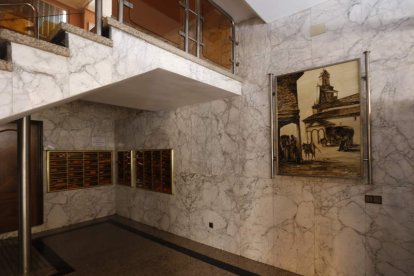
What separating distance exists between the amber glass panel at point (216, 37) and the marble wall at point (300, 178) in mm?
237

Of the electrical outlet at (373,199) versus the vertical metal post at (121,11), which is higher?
the vertical metal post at (121,11)

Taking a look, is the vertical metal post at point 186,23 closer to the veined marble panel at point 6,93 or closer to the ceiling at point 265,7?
the ceiling at point 265,7

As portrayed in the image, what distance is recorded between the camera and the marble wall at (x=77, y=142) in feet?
16.2

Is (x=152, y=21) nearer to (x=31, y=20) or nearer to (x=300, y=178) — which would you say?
(x=31, y=20)

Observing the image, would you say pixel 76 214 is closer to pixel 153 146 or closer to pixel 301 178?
pixel 153 146

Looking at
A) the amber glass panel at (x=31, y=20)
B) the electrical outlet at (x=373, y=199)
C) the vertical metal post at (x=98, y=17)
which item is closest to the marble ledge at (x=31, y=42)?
the amber glass panel at (x=31, y=20)


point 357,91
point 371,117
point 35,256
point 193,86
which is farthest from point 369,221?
point 35,256

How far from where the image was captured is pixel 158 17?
127 inches

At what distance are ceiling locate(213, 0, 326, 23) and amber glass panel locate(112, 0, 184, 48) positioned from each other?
64 centimetres

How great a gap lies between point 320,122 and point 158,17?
243 cm

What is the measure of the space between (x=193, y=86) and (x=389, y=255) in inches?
112

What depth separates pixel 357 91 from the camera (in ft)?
8.71

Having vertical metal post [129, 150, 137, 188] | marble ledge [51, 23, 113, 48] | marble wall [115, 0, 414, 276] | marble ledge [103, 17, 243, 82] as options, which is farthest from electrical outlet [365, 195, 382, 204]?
vertical metal post [129, 150, 137, 188]

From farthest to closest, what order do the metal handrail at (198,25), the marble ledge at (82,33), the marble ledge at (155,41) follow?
the metal handrail at (198,25) < the marble ledge at (155,41) < the marble ledge at (82,33)
